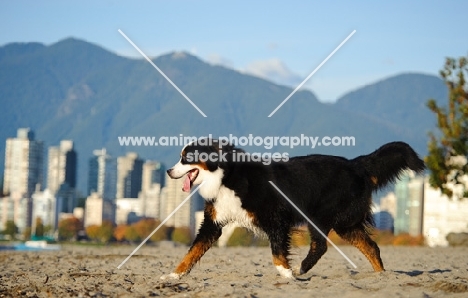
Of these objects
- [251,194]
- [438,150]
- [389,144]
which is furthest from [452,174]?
[251,194]

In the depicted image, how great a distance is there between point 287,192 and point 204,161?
1.04 metres

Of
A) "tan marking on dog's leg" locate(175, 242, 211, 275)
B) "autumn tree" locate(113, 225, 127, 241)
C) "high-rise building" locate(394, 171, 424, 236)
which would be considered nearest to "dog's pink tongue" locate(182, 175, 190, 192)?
"tan marking on dog's leg" locate(175, 242, 211, 275)

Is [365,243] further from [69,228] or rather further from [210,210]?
[69,228]

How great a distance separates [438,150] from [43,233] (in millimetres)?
135327

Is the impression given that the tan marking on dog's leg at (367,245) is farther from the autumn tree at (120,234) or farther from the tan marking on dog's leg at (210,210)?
the autumn tree at (120,234)

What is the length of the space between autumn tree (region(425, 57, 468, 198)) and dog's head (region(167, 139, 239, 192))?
1578cm

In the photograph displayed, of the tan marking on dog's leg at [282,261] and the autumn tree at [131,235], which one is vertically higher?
the tan marking on dog's leg at [282,261]

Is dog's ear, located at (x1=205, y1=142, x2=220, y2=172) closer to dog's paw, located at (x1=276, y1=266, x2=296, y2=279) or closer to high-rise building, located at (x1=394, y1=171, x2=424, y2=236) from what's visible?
dog's paw, located at (x1=276, y1=266, x2=296, y2=279)

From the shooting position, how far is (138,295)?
8.53m

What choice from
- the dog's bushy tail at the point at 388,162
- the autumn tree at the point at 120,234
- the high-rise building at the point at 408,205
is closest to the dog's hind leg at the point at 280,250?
the dog's bushy tail at the point at 388,162

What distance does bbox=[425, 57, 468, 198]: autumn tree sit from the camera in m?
24.8

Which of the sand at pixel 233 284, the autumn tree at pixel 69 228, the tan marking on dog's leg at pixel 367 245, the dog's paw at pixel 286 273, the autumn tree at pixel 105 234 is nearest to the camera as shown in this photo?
the sand at pixel 233 284

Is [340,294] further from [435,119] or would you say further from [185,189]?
[435,119]

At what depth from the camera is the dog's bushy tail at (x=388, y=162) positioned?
1105 cm
